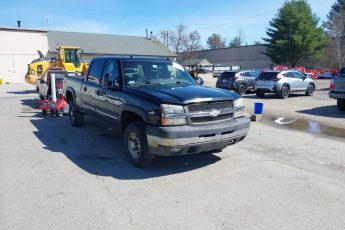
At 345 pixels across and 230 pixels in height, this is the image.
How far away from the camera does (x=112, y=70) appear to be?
6914 mm

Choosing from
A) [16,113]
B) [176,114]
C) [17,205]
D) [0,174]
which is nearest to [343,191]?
[176,114]

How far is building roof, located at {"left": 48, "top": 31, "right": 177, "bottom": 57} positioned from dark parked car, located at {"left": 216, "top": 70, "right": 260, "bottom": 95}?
108 feet

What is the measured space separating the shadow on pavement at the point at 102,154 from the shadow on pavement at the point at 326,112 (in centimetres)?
803

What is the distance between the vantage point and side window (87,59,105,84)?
750cm

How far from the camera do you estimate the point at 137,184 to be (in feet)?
16.7

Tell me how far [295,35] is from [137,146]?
5040cm

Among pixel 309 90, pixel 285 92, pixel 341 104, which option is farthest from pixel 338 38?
pixel 341 104

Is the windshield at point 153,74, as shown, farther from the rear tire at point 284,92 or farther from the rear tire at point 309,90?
the rear tire at point 309,90

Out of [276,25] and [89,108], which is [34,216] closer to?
[89,108]

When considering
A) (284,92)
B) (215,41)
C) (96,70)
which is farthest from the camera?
(215,41)

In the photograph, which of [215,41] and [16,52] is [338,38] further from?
[215,41]

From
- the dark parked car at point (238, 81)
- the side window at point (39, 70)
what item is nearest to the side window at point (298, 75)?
the dark parked car at point (238, 81)

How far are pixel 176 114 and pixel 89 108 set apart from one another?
3.52 meters

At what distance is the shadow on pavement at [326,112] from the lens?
1266cm
